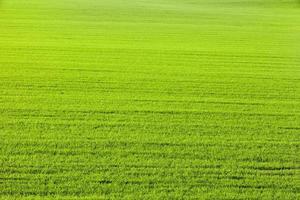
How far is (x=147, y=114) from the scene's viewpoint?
905cm

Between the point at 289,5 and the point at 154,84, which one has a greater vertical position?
the point at 154,84

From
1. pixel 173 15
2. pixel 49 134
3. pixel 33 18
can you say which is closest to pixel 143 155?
pixel 49 134

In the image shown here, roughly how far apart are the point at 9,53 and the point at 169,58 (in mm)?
4897

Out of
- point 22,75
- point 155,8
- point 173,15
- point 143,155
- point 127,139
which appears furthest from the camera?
point 155,8

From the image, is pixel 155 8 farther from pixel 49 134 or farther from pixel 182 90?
pixel 49 134

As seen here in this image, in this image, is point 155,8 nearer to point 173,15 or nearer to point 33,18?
point 173,15

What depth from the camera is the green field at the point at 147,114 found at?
6.75 metres

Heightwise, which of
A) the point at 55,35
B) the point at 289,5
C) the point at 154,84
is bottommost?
the point at 289,5

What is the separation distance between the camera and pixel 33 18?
19078mm

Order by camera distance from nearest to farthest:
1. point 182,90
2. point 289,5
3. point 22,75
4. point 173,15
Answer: point 182,90 → point 22,75 → point 173,15 → point 289,5

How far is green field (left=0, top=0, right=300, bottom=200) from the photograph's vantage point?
22.2 feet

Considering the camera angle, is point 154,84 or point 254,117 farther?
point 154,84

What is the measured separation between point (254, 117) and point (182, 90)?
6.73 ft

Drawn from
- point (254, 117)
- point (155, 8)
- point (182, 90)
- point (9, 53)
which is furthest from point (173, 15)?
point (254, 117)
